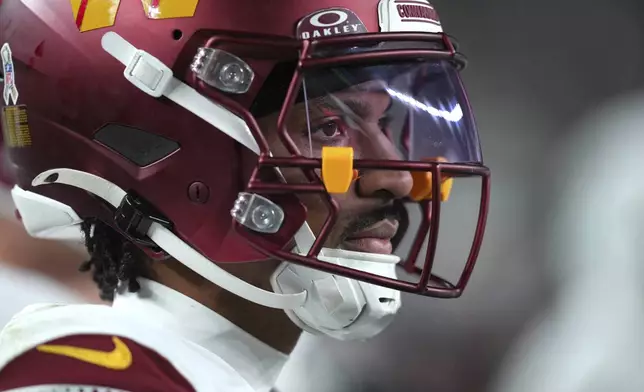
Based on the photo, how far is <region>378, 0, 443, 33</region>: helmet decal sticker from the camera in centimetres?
97

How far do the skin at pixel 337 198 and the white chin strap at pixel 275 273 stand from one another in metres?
0.03

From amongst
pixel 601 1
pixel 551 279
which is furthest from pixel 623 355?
pixel 601 1

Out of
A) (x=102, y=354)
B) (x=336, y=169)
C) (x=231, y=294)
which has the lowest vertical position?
(x=102, y=354)

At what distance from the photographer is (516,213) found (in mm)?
2035

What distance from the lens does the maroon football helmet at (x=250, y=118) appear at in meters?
0.91

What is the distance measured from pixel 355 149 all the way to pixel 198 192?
8.6 inches

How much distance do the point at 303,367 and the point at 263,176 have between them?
3.73ft

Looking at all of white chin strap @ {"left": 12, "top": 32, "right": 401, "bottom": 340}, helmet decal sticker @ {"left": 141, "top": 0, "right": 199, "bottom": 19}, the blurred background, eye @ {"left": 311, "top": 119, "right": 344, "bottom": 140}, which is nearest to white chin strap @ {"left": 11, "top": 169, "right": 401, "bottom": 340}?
white chin strap @ {"left": 12, "top": 32, "right": 401, "bottom": 340}

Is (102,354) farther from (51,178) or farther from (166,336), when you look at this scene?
(51,178)

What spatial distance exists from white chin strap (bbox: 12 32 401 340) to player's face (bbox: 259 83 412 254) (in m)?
0.04

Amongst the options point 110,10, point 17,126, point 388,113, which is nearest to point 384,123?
point 388,113

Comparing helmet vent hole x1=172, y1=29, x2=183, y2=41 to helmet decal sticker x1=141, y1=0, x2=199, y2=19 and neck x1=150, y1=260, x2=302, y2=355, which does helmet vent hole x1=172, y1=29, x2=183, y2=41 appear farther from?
Result: neck x1=150, y1=260, x2=302, y2=355

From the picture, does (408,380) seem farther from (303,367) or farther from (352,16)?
(352,16)

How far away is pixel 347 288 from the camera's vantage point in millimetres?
978
